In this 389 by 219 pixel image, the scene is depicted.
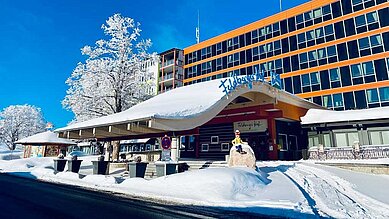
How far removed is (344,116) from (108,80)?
23.8 metres

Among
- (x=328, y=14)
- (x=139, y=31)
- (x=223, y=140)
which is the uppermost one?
(x=328, y=14)

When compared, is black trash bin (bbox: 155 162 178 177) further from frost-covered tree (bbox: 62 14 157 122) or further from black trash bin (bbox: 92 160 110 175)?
frost-covered tree (bbox: 62 14 157 122)

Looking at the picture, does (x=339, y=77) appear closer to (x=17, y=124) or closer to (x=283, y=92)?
(x=283, y=92)

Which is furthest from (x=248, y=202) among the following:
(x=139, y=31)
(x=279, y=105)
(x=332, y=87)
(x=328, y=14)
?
(x=328, y=14)

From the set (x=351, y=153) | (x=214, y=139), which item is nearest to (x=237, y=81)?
(x=214, y=139)

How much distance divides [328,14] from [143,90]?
2665 cm

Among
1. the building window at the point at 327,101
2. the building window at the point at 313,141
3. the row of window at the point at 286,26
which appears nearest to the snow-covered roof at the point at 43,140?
the building window at the point at 313,141

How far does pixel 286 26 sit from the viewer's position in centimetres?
3850

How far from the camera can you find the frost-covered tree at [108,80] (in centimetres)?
2820

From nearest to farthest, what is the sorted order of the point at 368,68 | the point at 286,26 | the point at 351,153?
the point at 351,153, the point at 368,68, the point at 286,26

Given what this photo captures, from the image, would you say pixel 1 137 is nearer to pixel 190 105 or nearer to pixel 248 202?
pixel 190 105

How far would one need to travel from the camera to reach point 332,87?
3259cm

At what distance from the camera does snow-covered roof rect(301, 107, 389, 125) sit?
2133 cm

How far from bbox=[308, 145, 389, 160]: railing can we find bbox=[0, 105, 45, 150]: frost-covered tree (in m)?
66.0
